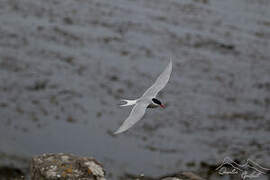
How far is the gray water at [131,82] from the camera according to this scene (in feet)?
30.4

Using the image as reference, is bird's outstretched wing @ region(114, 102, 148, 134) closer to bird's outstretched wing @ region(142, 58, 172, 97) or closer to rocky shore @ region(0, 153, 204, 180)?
bird's outstretched wing @ region(142, 58, 172, 97)

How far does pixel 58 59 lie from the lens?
490 inches

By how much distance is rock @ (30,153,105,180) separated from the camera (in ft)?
18.4

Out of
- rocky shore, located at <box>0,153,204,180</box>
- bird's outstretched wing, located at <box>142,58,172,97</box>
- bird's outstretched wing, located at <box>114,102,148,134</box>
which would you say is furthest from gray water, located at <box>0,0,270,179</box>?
bird's outstretched wing, located at <box>114,102,148,134</box>

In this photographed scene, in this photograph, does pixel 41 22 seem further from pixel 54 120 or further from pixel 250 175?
pixel 250 175

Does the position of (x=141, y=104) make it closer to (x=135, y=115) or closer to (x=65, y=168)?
(x=135, y=115)

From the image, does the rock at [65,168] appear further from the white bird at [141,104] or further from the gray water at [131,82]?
the gray water at [131,82]

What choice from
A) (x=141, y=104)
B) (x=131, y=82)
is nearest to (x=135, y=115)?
(x=141, y=104)

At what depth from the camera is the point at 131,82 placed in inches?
472

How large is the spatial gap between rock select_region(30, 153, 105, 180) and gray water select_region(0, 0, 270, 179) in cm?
226

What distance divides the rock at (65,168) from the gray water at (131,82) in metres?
2.26

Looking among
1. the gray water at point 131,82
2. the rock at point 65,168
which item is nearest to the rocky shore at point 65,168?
the rock at point 65,168

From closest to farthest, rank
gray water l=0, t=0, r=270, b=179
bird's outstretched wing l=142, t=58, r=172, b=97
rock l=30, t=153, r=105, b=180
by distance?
rock l=30, t=153, r=105, b=180
bird's outstretched wing l=142, t=58, r=172, b=97
gray water l=0, t=0, r=270, b=179

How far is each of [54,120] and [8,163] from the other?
2.08m
